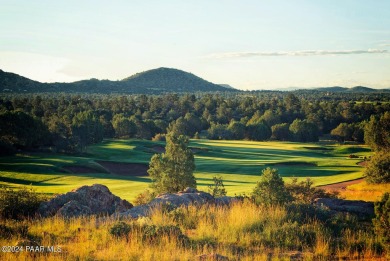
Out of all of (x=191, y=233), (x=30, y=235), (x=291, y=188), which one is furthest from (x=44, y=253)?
(x=291, y=188)

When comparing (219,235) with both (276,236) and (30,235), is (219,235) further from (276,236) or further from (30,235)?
(30,235)

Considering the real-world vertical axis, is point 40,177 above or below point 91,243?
below

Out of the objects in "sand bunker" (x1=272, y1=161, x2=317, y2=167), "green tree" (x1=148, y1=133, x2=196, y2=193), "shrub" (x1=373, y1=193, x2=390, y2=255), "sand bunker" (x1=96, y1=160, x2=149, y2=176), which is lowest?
"sand bunker" (x1=96, y1=160, x2=149, y2=176)

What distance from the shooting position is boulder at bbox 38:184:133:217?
42.0 ft

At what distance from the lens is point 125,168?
188 feet


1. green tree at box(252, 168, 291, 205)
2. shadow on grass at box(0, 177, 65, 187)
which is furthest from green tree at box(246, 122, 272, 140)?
green tree at box(252, 168, 291, 205)

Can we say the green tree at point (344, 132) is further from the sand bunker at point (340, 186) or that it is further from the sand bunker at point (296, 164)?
the sand bunker at point (340, 186)

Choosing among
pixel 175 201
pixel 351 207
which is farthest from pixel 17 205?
pixel 351 207

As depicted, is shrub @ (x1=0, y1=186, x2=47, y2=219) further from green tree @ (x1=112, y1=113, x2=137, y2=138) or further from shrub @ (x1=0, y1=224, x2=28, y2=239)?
green tree @ (x1=112, y1=113, x2=137, y2=138)

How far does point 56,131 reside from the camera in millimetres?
71062

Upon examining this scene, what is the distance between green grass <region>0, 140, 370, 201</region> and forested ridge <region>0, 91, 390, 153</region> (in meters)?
4.86

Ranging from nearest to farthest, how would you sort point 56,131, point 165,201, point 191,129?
point 165,201 → point 56,131 → point 191,129

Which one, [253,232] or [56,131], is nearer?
[253,232]

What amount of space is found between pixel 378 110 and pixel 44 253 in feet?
412
